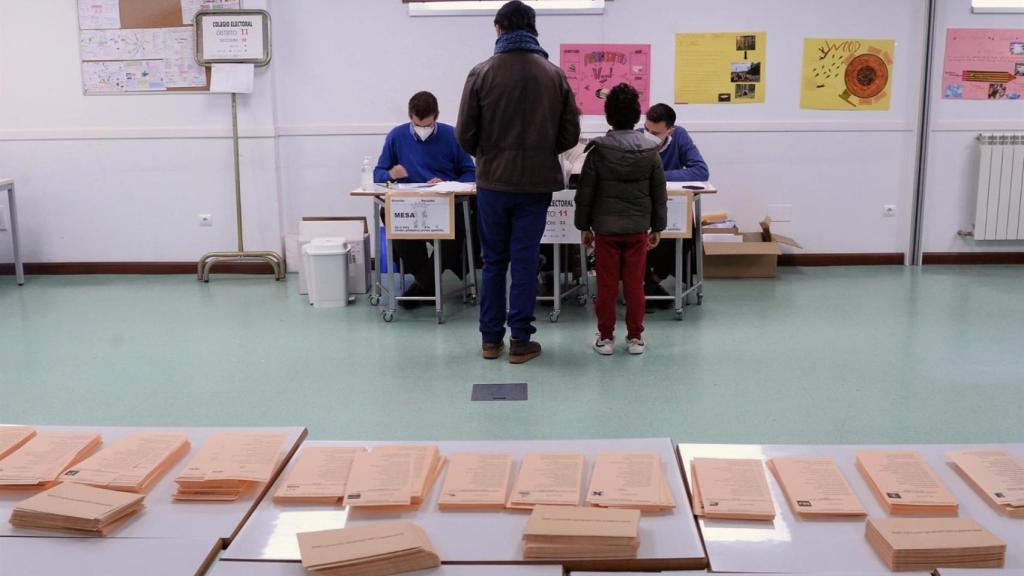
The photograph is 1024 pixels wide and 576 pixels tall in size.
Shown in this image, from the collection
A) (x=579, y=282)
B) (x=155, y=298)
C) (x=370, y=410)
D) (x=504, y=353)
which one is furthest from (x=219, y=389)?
(x=579, y=282)

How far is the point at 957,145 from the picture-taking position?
6.69 metres

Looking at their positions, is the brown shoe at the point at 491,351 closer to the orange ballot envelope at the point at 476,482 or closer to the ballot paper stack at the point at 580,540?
Answer: the orange ballot envelope at the point at 476,482

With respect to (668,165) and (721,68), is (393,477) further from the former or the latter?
(721,68)

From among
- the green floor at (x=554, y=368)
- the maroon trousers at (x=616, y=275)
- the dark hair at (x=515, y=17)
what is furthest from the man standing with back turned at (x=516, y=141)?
the green floor at (x=554, y=368)

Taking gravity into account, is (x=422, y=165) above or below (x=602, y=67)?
below

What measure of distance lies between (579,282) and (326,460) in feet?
14.1

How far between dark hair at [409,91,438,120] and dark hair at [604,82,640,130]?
1498mm

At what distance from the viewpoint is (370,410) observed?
3885 millimetres

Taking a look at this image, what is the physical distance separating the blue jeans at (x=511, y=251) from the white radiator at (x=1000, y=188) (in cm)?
378

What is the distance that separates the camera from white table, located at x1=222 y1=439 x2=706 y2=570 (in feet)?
4.75

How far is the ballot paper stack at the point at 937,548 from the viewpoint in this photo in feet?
4.59

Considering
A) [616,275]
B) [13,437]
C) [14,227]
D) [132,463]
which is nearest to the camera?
[132,463]

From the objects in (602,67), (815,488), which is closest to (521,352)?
(602,67)

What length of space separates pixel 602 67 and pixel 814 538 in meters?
5.36
